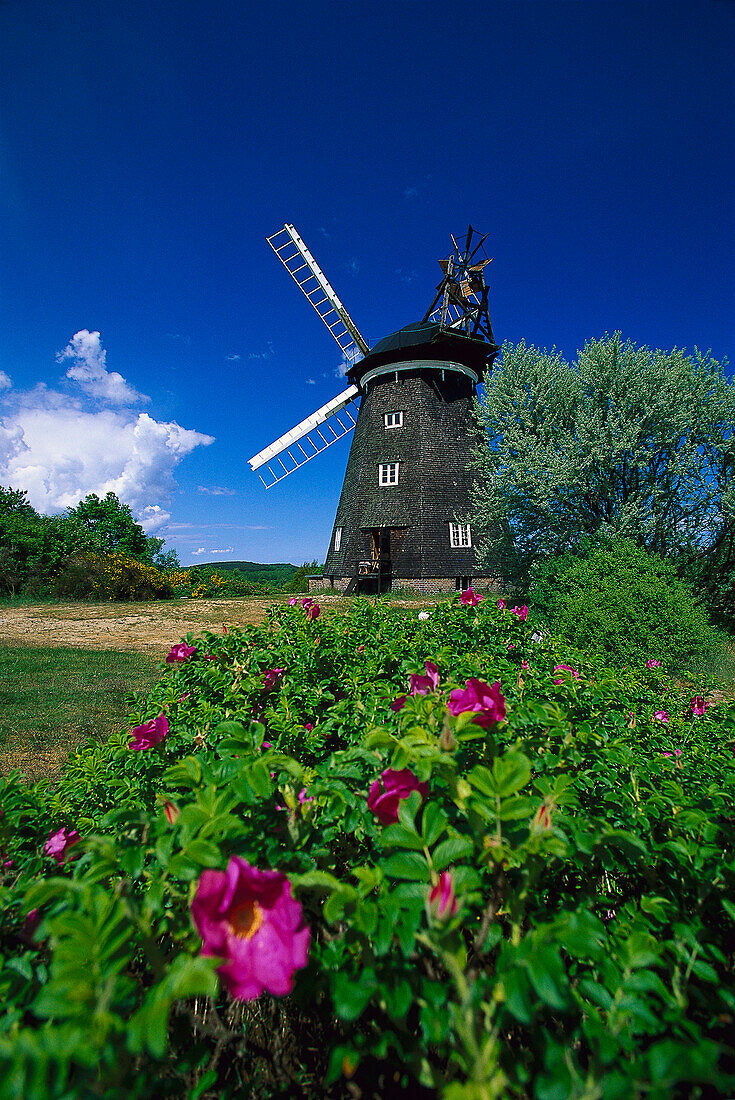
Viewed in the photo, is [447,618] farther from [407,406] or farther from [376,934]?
[407,406]

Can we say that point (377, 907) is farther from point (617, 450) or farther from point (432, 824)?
point (617, 450)

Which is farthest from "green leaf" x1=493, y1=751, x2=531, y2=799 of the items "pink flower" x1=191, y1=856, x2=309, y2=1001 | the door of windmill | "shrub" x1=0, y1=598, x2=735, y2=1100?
the door of windmill

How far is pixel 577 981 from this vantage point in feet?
3.85

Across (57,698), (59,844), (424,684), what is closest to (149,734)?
(59,844)

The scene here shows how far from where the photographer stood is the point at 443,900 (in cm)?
81

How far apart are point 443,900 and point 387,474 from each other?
1750 centimetres

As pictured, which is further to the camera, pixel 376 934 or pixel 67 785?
pixel 67 785

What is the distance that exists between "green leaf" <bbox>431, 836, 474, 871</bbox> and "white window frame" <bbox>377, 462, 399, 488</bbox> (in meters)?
17.0

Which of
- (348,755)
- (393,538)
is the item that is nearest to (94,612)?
(393,538)

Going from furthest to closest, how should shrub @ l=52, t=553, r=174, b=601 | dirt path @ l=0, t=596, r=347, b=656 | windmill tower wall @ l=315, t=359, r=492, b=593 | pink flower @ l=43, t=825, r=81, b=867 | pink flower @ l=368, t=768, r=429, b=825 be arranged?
1. shrub @ l=52, t=553, r=174, b=601
2. windmill tower wall @ l=315, t=359, r=492, b=593
3. dirt path @ l=0, t=596, r=347, b=656
4. pink flower @ l=43, t=825, r=81, b=867
5. pink flower @ l=368, t=768, r=429, b=825

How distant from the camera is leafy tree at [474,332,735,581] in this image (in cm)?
1016

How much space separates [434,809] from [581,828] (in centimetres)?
43

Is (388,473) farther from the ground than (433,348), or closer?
closer

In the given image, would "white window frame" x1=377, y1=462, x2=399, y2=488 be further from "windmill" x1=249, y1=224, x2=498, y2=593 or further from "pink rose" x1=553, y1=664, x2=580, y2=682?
"pink rose" x1=553, y1=664, x2=580, y2=682
